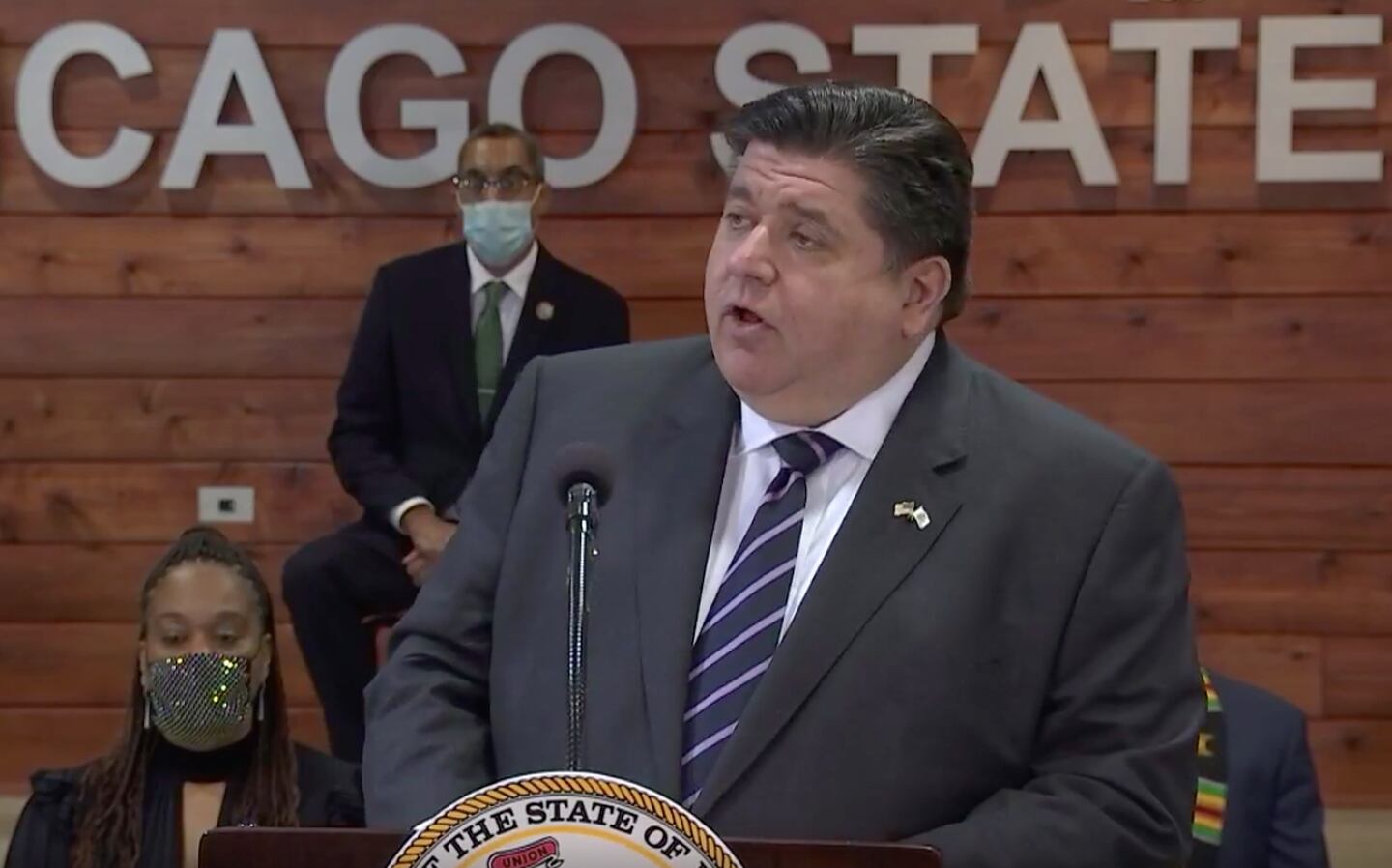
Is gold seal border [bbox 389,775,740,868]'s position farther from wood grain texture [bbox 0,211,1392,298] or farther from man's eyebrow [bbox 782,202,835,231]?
wood grain texture [bbox 0,211,1392,298]

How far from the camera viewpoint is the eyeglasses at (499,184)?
4168 mm

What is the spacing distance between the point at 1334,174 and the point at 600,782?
3622 millimetres

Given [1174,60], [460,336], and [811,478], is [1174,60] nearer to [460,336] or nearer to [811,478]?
[460,336]

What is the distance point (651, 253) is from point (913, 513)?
2.89m

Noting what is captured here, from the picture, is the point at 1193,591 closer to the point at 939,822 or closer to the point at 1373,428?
the point at 1373,428

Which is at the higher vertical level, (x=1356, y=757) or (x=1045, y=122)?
(x=1045, y=122)

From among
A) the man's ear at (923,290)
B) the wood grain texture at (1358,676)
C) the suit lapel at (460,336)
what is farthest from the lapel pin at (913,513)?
the wood grain texture at (1358,676)

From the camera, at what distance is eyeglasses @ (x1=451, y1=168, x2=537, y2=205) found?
4168 mm

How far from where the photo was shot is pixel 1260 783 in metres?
2.85

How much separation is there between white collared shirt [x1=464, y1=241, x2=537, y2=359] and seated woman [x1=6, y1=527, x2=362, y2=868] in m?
1.22

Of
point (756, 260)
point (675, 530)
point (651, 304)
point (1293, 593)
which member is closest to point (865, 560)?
point (675, 530)

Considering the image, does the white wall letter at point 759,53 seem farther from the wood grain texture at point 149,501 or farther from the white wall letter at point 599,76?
the wood grain texture at point 149,501

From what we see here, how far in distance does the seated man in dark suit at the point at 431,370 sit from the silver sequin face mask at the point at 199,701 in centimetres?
95

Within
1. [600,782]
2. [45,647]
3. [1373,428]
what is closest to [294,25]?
[45,647]
